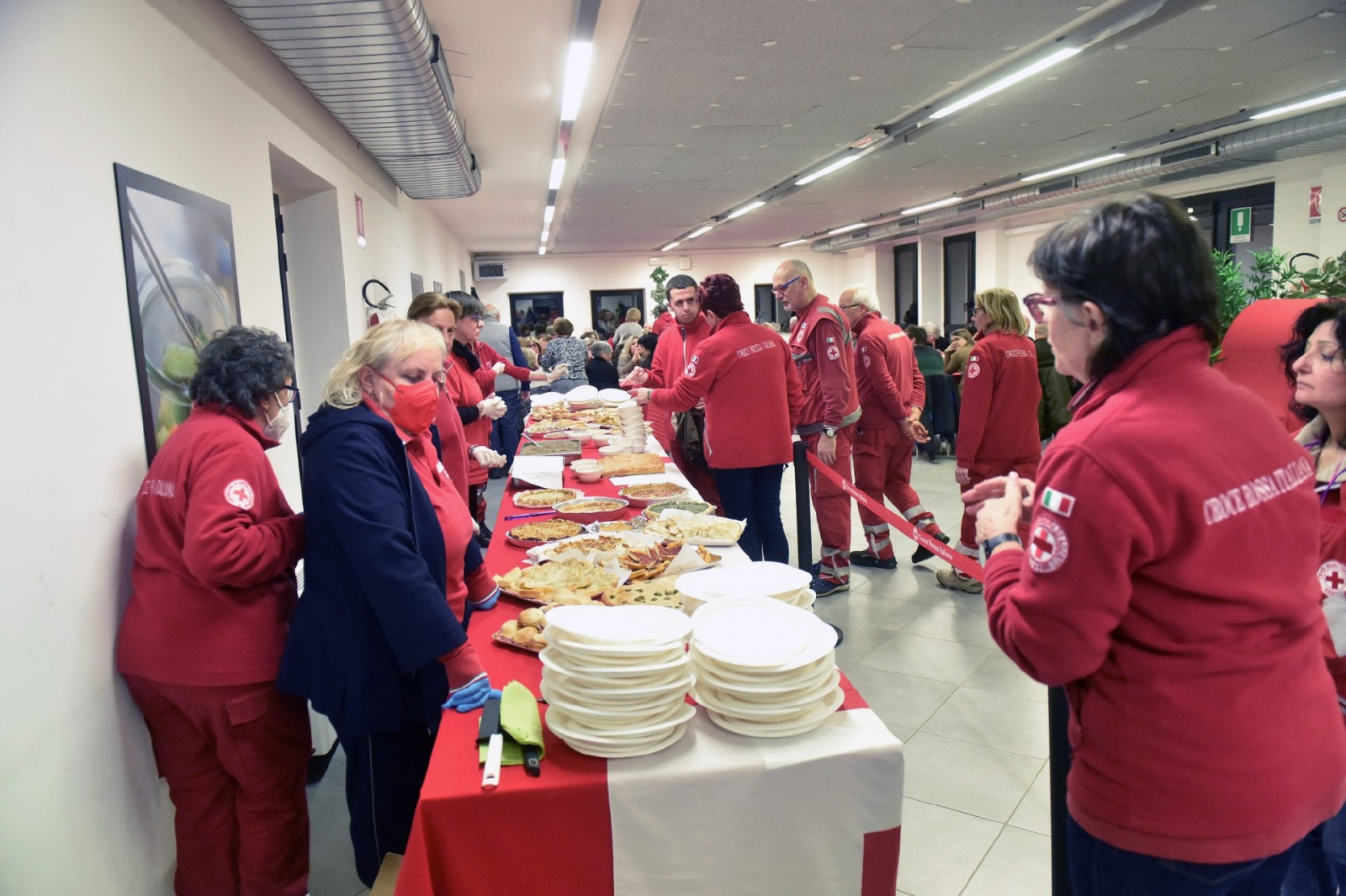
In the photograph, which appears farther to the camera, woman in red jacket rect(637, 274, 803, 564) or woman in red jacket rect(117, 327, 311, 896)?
woman in red jacket rect(637, 274, 803, 564)

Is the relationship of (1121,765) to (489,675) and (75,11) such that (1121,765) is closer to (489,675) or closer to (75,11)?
(489,675)

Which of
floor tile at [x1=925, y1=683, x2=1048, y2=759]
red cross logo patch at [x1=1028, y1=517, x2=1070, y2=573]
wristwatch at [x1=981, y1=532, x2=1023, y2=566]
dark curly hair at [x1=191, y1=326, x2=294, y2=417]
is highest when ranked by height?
dark curly hair at [x1=191, y1=326, x2=294, y2=417]

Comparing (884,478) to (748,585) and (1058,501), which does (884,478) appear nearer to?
(748,585)

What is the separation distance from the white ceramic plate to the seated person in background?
7.31 meters

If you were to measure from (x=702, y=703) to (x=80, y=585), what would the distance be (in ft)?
4.83

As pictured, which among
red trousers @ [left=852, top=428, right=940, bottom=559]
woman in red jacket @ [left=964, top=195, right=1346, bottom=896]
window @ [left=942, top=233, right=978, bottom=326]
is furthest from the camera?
window @ [left=942, top=233, right=978, bottom=326]

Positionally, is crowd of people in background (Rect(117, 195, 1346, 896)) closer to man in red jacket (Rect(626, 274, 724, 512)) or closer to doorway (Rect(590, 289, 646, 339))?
man in red jacket (Rect(626, 274, 724, 512))

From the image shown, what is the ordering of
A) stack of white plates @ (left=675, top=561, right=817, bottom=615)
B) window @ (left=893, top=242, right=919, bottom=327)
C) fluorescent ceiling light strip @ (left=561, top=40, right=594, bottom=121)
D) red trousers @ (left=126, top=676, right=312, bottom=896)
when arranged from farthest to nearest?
window @ (left=893, top=242, right=919, bottom=327) < fluorescent ceiling light strip @ (left=561, top=40, right=594, bottom=121) < red trousers @ (left=126, top=676, right=312, bottom=896) < stack of white plates @ (left=675, top=561, right=817, bottom=615)

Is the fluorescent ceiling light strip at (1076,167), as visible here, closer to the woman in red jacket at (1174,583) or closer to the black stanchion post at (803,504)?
the black stanchion post at (803,504)

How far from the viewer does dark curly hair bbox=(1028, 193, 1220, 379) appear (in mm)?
1104

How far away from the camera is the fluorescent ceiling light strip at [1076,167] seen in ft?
32.9

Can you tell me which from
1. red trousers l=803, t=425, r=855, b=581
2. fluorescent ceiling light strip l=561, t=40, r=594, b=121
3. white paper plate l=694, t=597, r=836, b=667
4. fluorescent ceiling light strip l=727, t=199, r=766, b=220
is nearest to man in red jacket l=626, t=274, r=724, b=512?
red trousers l=803, t=425, r=855, b=581

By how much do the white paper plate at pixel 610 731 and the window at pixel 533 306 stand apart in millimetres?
20038

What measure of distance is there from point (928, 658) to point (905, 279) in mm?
17122
